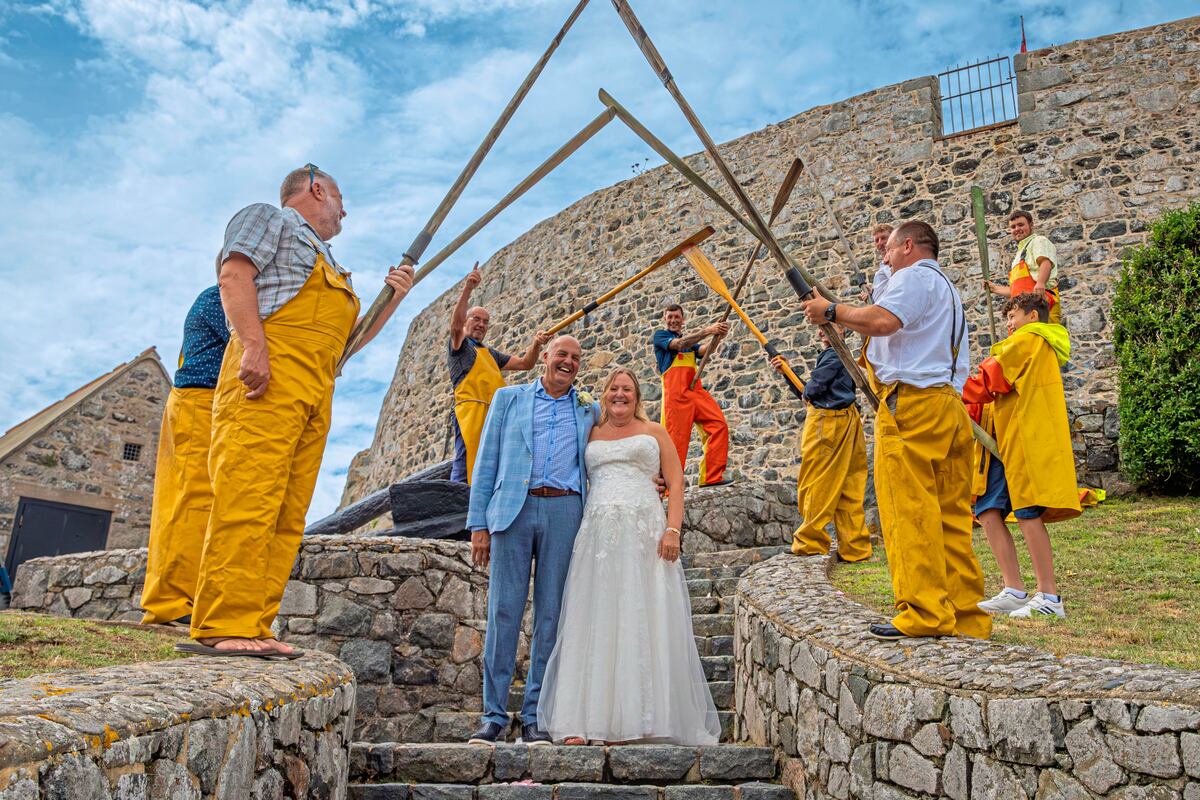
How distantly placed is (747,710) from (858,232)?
871 centimetres

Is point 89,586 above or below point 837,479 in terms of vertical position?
below

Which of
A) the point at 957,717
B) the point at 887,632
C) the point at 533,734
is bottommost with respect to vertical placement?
the point at 533,734

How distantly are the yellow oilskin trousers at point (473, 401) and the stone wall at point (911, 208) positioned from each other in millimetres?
3396

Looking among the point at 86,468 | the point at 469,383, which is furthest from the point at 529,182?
the point at 86,468

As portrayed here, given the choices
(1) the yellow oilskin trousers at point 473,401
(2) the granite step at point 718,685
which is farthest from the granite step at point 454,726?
(1) the yellow oilskin trousers at point 473,401

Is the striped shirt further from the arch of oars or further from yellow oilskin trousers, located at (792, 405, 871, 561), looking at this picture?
yellow oilskin trousers, located at (792, 405, 871, 561)

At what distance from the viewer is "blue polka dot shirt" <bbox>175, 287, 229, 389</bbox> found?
448 centimetres

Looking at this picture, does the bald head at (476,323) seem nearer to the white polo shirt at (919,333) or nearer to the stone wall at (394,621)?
the stone wall at (394,621)

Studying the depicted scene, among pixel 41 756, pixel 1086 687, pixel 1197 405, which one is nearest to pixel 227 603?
pixel 41 756

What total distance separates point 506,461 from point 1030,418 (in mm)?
2719

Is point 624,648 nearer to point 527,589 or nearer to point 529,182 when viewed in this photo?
point 527,589

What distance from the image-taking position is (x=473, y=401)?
7.07 metres

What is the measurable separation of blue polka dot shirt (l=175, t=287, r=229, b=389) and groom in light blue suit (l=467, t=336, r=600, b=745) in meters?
1.30

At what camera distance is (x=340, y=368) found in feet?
13.3
